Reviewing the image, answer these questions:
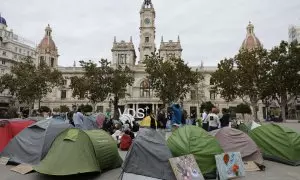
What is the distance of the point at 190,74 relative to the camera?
35.7 m

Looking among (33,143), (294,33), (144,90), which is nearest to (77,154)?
(33,143)

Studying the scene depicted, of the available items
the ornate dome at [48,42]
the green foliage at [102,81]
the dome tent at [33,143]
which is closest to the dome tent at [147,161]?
the dome tent at [33,143]

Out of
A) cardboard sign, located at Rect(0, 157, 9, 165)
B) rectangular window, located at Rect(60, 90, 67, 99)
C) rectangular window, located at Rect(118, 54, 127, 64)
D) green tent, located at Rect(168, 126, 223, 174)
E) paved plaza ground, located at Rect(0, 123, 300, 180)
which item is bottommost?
paved plaza ground, located at Rect(0, 123, 300, 180)

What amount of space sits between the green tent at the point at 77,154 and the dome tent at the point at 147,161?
142 cm

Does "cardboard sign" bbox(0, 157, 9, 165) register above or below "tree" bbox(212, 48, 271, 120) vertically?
below

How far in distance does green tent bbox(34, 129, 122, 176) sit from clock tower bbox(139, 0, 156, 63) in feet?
203

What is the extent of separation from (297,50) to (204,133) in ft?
97.4

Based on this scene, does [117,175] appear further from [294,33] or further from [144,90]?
[294,33]

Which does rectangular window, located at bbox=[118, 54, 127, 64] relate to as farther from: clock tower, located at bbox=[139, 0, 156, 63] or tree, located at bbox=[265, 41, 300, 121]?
tree, located at bbox=[265, 41, 300, 121]

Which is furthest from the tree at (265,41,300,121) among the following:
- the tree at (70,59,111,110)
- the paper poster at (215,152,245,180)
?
the paper poster at (215,152,245,180)

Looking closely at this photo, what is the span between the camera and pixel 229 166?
25.3ft

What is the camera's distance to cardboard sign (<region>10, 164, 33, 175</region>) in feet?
29.2

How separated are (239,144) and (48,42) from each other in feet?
241

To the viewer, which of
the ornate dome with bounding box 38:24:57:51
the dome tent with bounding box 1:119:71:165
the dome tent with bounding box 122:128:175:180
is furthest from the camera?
the ornate dome with bounding box 38:24:57:51
